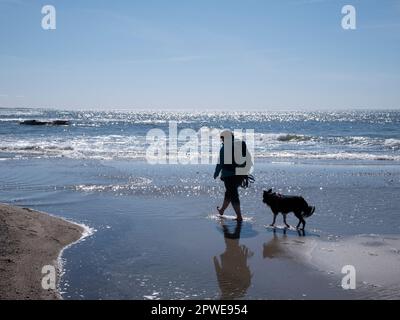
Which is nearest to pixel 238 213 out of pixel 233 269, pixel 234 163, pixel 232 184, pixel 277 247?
pixel 232 184

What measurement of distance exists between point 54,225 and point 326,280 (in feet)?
15.6

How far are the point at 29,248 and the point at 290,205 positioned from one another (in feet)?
15.5

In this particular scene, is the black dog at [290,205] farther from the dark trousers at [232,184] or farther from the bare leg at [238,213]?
the dark trousers at [232,184]

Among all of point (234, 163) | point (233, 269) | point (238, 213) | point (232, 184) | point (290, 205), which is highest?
point (234, 163)

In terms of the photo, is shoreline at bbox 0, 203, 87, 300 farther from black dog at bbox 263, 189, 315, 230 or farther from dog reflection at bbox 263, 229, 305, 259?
black dog at bbox 263, 189, 315, 230

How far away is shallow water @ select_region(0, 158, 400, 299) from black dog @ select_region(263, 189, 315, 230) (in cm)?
34

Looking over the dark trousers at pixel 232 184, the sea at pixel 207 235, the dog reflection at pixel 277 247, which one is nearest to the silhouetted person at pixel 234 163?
the dark trousers at pixel 232 184

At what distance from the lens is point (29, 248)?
21.4ft

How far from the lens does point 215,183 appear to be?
539 inches

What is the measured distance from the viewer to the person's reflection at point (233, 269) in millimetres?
5512

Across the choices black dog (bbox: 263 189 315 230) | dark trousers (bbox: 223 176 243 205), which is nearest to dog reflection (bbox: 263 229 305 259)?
black dog (bbox: 263 189 315 230)

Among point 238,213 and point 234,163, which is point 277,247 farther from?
point 234,163

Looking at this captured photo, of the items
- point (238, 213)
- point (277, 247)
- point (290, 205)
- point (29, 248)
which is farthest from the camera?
point (238, 213)
